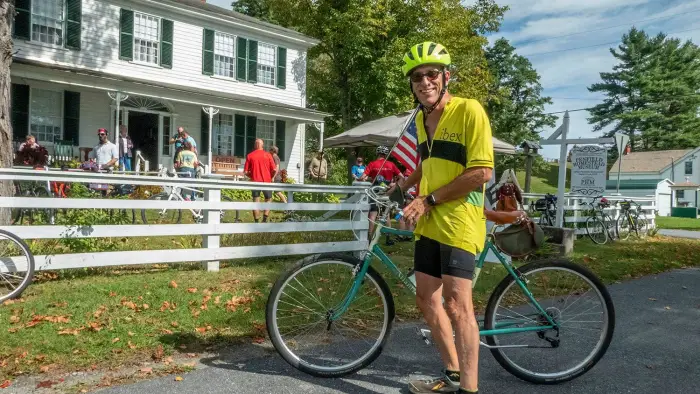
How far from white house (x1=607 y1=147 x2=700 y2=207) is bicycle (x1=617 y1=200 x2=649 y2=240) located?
48874 millimetres

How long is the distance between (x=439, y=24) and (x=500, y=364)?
27.1 m

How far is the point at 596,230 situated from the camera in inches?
563

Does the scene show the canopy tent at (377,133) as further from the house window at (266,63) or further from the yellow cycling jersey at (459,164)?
the yellow cycling jersey at (459,164)

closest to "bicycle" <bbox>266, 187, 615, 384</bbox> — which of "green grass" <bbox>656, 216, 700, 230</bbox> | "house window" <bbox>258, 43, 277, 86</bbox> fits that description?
"house window" <bbox>258, 43, 277, 86</bbox>

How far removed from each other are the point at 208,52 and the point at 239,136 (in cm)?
329

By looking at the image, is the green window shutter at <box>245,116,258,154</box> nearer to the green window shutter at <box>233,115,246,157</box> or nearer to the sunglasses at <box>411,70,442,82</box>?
the green window shutter at <box>233,115,246,157</box>

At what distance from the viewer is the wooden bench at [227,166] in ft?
63.8

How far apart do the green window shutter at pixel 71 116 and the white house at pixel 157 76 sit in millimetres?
28

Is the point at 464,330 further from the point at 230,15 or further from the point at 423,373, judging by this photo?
the point at 230,15

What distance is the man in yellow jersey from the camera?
3006 mm

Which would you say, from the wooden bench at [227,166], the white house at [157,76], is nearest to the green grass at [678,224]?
the white house at [157,76]

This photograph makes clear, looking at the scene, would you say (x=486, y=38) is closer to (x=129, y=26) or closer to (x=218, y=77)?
(x=218, y=77)

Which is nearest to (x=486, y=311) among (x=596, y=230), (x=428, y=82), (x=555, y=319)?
(x=555, y=319)

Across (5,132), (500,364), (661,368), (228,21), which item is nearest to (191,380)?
(500,364)
